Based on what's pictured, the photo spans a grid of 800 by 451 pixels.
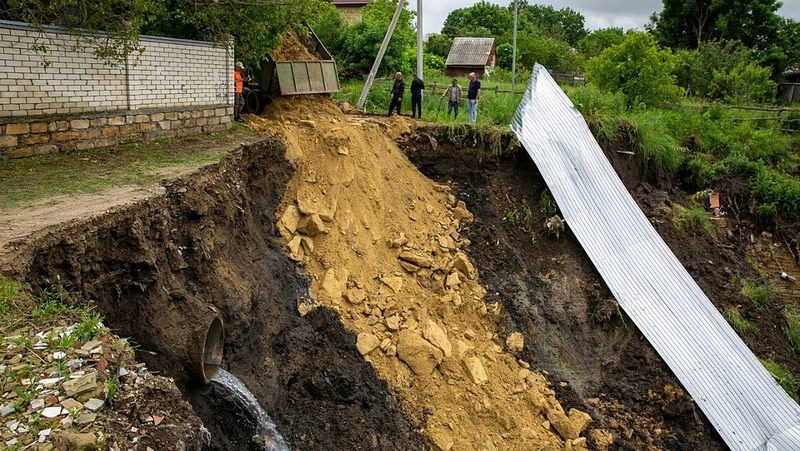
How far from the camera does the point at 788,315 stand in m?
11.1

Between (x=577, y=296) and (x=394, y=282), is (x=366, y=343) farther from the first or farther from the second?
(x=577, y=296)

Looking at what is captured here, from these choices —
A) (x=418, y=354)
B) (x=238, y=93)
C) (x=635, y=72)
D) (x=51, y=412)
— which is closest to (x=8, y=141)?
(x=238, y=93)

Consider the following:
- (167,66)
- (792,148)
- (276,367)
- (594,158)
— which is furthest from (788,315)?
(167,66)

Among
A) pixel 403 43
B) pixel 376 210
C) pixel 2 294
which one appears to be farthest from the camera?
pixel 403 43

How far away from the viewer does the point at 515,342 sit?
338 inches

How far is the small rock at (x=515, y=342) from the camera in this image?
336 inches

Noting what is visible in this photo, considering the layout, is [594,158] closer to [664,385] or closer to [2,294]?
[664,385]

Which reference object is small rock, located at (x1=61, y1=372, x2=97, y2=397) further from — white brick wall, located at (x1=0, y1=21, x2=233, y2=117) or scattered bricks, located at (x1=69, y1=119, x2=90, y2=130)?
scattered bricks, located at (x1=69, y1=119, x2=90, y2=130)

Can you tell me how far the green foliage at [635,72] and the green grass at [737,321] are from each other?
20.7ft

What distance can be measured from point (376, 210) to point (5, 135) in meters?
5.01

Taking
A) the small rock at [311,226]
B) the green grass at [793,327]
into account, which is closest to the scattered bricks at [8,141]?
the small rock at [311,226]

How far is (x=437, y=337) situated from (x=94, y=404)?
539cm

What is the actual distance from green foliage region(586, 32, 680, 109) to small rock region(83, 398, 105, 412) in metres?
14.5

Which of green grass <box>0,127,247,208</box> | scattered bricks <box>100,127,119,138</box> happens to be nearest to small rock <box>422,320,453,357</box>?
green grass <box>0,127,247,208</box>
